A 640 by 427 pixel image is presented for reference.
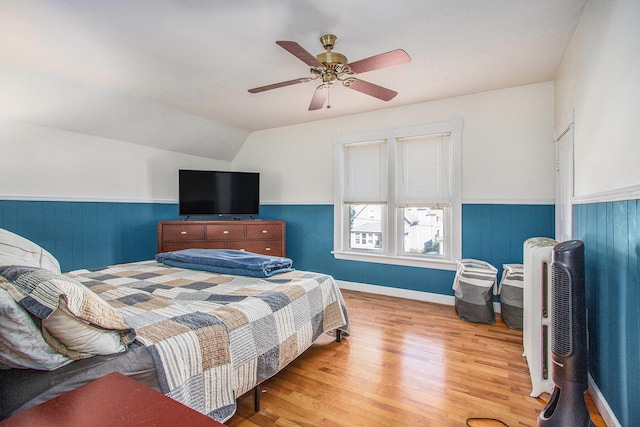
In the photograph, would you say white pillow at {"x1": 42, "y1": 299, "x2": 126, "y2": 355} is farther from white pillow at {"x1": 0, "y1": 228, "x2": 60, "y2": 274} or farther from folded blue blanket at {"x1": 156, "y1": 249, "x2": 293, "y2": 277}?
folded blue blanket at {"x1": 156, "y1": 249, "x2": 293, "y2": 277}

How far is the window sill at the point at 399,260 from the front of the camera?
143 inches

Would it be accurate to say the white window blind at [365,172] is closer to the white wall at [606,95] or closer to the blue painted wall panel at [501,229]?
the blue painted wall panel at [501,229]

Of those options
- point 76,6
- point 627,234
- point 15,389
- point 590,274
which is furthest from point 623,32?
point 76,6

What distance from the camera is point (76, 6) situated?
1950 mm

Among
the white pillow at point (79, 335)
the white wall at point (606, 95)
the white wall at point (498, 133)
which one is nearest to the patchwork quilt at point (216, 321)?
the white pillow at point (79, 335)

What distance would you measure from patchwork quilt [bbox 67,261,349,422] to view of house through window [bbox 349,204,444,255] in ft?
5.87

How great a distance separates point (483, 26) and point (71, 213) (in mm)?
4525

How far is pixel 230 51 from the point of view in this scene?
2.52 m

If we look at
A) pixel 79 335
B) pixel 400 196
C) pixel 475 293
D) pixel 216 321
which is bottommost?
pixel 475 293

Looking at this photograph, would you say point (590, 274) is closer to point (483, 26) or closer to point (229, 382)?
point (483, 26)

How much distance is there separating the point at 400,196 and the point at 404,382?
2.37m

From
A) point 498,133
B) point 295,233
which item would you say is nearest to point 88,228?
point 295,233

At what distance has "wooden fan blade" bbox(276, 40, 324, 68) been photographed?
1.85 metres

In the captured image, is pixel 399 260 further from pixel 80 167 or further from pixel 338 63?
pixel 80 167
